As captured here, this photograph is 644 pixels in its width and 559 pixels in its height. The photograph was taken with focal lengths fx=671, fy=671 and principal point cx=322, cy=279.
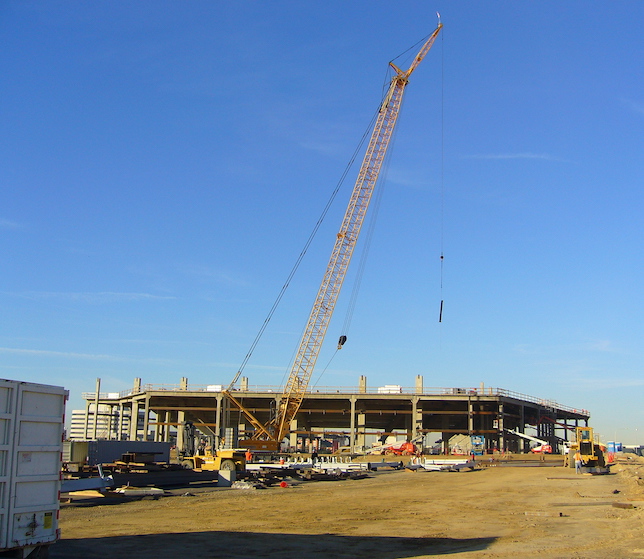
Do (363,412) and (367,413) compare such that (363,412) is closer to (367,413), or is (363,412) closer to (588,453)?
(367,413)

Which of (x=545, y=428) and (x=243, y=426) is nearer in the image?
(x=243, y=426)

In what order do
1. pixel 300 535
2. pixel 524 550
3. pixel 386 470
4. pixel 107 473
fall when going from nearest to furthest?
pixel 524 550 → pixel 300 535 → pixel 107 473 → pixel 386 470

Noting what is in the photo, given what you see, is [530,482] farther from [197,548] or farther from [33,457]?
[33,457]

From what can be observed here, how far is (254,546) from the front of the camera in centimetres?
1530

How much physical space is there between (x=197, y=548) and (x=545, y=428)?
354 feet

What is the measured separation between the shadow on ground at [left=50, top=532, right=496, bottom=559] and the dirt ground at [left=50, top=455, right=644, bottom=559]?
2cm

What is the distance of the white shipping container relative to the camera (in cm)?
1087

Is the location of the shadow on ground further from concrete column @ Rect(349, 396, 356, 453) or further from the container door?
concrete column @ Rect(349, 396, 356, 453)

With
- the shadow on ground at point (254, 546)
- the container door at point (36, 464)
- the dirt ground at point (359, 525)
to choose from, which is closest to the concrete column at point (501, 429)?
the dirt ground at point (359, 525)

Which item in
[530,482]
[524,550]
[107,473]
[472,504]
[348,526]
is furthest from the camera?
[530,482]

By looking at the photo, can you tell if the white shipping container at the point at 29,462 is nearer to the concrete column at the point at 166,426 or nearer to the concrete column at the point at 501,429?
the concrete column at the point at 501,429

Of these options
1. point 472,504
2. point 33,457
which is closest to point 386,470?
point 472,504

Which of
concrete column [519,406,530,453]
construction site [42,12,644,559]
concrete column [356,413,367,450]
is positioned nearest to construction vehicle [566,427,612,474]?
construction site [42,12,644,559]

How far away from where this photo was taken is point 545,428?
113 metres
